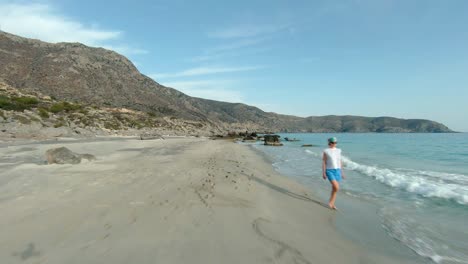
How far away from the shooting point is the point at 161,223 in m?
5.64

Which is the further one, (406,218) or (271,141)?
(271,141)

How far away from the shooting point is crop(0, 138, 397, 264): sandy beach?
4289 mm

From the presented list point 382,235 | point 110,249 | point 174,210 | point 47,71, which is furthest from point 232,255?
point 47,71

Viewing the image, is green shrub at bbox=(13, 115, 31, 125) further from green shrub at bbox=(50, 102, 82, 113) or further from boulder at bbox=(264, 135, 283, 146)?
boulder at bbox=(264, 135, 283, 146)

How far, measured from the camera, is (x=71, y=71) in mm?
93125

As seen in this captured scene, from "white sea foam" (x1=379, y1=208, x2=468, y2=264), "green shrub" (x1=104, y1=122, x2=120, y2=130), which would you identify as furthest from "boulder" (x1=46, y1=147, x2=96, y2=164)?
"green shrub" (x1=104, y1=122, x2=120, y2=130)

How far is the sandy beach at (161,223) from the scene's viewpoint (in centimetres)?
429

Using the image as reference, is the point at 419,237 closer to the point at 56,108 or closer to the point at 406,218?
the point at 406,218

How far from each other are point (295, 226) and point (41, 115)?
149 feet

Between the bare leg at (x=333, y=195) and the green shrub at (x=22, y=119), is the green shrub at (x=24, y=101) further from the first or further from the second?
the bare leg at (x=333, y=195)

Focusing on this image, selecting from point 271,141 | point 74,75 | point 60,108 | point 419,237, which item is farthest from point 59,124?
point 74,75

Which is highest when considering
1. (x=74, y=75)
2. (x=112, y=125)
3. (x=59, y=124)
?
(x=74, y=75)

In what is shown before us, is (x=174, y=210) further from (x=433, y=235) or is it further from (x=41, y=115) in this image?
(x=41, y=115)

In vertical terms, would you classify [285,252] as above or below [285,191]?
above
